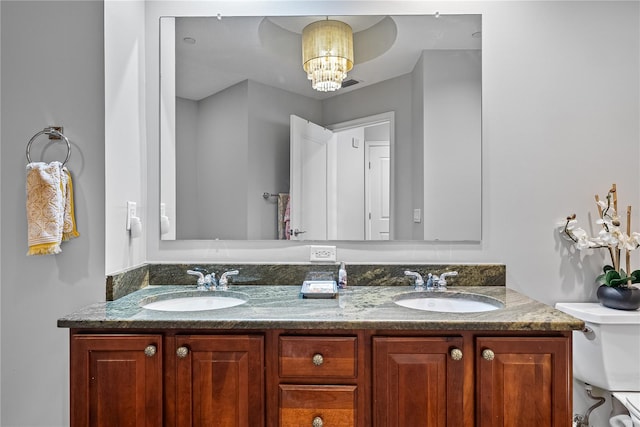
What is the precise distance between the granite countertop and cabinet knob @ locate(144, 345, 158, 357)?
0.07 meters

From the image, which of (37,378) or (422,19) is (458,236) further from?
(37,378)

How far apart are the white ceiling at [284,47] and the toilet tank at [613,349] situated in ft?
4.43

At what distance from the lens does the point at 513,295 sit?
1.57 m

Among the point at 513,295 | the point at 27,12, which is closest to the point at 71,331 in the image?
the point at 27,12

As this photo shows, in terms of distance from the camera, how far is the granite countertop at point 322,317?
46.7 inches

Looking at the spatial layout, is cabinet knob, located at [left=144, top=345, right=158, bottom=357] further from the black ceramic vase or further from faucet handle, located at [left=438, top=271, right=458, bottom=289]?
the black ceramic vase

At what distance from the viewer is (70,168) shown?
1447 millimetres

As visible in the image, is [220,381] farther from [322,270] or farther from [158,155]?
[158,155]

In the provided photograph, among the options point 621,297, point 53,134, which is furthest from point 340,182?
point 621,297

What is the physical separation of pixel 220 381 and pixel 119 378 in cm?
33

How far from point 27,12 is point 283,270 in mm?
1478

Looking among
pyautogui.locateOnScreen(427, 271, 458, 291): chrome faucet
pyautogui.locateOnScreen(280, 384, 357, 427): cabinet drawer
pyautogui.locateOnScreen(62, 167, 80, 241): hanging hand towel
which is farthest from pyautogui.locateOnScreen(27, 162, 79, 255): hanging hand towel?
pyautogui.locateOnScreen(427, 271, 458, 291): chrome faucet

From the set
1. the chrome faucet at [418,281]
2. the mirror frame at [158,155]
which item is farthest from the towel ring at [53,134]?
the chrome faucet at [418,281]

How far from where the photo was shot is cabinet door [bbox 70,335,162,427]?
3.98ft
